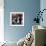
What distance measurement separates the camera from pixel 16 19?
5.39 m

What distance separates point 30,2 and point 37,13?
53cm

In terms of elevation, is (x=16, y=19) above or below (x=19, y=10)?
below

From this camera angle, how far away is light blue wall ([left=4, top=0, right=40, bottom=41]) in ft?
A: 17.5

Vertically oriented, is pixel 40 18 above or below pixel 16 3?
below

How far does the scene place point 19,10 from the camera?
534cm

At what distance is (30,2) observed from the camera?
17.6ft

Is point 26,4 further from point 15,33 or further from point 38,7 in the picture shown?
point 15,33

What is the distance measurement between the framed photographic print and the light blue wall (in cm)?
12

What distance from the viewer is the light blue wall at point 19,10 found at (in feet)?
17.5

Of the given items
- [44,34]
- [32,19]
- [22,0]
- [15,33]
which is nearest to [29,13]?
[32,19]

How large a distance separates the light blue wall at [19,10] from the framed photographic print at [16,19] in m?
0.12

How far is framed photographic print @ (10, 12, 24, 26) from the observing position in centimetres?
538

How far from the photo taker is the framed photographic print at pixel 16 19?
538 cm

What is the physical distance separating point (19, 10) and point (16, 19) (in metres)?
0.39
